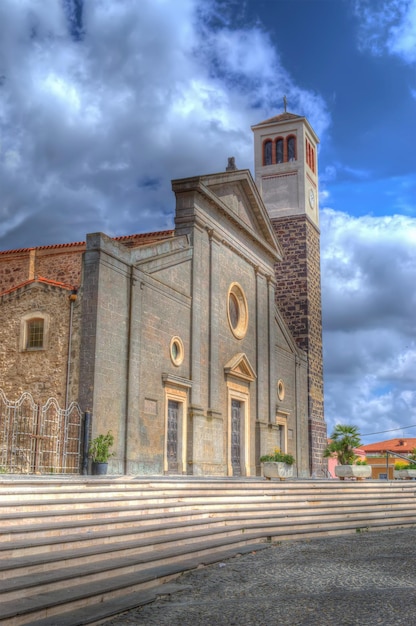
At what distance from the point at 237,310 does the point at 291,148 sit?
1379 centimetres

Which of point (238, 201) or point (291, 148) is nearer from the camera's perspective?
point (238, 201)

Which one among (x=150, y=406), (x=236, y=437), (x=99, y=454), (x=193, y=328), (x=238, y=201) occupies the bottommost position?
(x=99, y=454)

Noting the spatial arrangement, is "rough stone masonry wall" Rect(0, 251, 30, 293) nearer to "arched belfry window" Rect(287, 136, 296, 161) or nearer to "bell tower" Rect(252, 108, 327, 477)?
"bell tower" Rect(252, 108, 327, 477)

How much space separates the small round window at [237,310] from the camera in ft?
88.3

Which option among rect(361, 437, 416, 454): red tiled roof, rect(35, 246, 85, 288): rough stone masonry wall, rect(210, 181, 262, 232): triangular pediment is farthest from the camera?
rect(361, 437, 416, 454): red tiled roof

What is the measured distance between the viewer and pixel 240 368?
26453 millimetres

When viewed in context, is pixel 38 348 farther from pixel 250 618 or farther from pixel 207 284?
pixel 250 618

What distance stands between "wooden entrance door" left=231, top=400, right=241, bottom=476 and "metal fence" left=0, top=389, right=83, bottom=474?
980 cm

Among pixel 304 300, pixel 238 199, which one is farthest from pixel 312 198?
pixel 238 199

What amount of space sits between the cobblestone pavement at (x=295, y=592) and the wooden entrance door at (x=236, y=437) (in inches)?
554

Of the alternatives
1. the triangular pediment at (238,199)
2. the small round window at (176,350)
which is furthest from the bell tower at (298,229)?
the small round window at (176,350)

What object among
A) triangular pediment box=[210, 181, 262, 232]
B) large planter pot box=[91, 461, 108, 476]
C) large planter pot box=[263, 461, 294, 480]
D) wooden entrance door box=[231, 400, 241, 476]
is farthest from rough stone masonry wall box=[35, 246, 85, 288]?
large planter pot box=[263, 461, 294, 480]

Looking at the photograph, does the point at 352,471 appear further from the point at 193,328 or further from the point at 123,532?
the point at 123,532

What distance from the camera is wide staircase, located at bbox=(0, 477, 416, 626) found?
6.88 meters
